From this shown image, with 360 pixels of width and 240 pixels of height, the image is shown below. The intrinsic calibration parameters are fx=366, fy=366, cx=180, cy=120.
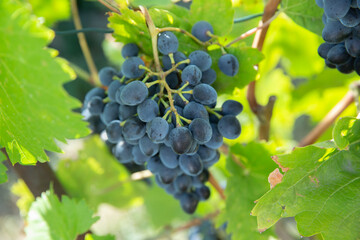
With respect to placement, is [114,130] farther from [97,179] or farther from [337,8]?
[97,179]

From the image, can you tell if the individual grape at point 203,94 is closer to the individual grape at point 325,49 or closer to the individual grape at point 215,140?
the individual grape at point 215,140

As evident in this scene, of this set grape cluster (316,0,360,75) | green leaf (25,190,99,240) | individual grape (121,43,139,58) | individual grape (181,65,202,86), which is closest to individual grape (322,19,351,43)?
grape cluster (316,0,360,75)

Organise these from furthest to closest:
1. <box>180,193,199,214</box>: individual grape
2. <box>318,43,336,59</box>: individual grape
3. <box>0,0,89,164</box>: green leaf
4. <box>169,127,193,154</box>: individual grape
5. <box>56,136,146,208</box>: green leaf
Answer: <box>56,136,146,208</box>: green leaf
<box>180,193,199,214</box>: individual grape
<box>318,43,336,59</box>: individual grape
<box>169,127,193,154</box>: individual grape
<box>0,0,89,164</box>: green leaf

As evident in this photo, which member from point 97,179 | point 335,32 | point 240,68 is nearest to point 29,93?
point 240,68

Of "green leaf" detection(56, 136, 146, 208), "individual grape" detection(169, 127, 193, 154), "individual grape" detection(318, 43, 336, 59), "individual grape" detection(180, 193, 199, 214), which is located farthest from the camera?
"green leaf" detection(56, 136, 146, 208)

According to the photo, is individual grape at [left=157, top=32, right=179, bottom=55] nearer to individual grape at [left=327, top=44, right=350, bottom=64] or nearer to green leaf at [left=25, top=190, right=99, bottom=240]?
individual grape at [left=327, top=44, right=350, bottom=64]

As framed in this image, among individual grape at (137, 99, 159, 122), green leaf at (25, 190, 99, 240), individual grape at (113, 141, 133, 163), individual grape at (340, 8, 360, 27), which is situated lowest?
green leaf at (25, 190, 99, 240)

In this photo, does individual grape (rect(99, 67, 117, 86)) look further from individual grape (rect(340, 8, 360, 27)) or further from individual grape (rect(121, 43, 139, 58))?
individual grape (rect(340, 8, 360, 27))

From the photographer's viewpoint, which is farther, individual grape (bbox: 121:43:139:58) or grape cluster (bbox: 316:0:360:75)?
individual grape (bbox: 121:43:139:58)

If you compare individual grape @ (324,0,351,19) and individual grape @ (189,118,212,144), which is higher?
individual grape @ (324,0,351,19)
